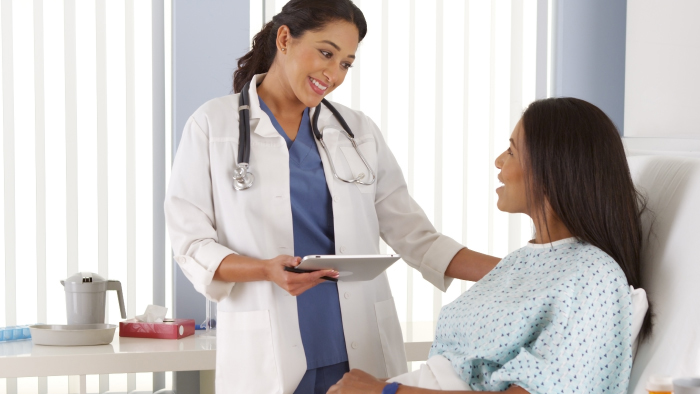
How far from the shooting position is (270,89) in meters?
1.65

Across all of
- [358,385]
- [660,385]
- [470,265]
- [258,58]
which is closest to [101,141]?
[258,58]

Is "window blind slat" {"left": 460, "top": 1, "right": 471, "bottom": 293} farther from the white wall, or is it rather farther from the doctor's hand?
the doctor's hand

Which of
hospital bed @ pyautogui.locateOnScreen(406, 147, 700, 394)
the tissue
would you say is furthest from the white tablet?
the tissue

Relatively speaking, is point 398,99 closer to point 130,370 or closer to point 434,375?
point 130,370

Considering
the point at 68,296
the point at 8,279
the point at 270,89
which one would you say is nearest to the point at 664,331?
the point at 270,89

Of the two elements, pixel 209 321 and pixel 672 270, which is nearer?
pixel 672 270

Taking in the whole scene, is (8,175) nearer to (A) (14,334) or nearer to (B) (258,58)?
(A) (14,334)

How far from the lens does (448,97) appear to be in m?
2.90

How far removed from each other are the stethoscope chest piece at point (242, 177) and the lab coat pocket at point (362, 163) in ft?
0.86

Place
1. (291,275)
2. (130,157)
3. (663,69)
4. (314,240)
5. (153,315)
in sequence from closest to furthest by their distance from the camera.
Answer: (291,275) < (314,240) < (663,69) < (153,315) < (130,157)

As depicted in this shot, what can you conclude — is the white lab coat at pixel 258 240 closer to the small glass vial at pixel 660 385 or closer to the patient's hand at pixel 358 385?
the patient's hand at pixel 358 385

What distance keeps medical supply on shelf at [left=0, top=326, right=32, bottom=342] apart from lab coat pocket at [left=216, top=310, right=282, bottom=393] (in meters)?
1.08

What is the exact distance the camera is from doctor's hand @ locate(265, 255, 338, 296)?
133 cm

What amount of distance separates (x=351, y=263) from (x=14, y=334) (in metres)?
1.48
